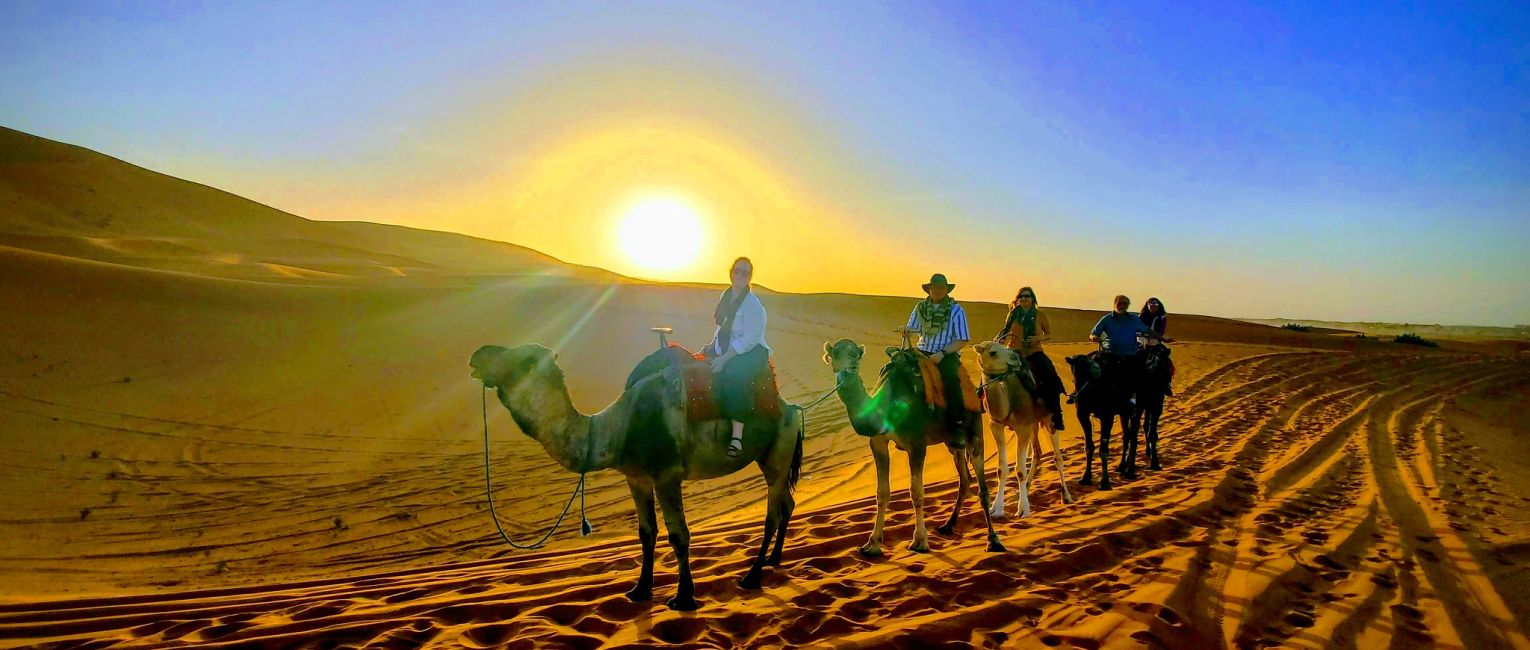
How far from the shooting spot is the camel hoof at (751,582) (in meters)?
6.05

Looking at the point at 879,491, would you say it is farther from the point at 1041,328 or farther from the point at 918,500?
the point at 1041,328

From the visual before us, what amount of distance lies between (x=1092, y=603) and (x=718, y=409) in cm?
318

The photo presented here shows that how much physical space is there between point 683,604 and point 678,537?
496mm

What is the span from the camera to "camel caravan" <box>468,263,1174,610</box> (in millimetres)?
5176

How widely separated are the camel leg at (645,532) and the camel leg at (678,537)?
0.15 meters

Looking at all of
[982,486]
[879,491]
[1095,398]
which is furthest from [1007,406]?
[1095,398]

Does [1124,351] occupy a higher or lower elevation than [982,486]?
higher

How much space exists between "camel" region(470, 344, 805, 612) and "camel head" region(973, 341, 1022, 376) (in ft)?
10.3

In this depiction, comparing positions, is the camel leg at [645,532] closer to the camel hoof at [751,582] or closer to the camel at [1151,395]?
the camel hoof at [751,582]

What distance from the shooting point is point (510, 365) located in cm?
493

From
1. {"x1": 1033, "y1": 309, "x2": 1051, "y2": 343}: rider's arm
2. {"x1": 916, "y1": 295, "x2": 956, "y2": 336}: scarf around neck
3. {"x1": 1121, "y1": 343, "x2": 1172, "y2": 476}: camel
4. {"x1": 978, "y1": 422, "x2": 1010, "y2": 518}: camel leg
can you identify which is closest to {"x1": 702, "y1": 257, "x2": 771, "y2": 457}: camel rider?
{"x1": 916, "y1": 295, "x2": 956, "y2": 336}: scarf around neck

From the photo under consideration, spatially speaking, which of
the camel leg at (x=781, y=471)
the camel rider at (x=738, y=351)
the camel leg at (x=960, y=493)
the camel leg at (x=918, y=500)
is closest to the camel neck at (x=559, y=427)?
the camel rider at (x=738, y=351)

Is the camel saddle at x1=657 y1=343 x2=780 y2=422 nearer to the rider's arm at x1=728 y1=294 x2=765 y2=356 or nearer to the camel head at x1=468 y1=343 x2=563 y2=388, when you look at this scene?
the rider's arm at x1=728 y1=294 x2=765 y2=356

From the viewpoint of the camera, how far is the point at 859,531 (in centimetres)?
783
